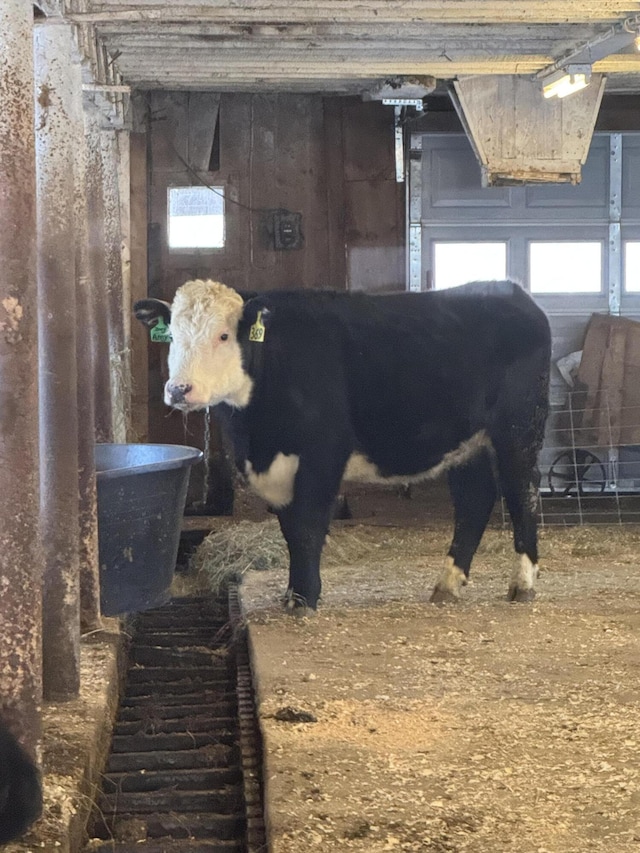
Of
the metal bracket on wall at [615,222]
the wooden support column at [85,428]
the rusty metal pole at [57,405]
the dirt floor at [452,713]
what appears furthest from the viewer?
the metal bracket on wall at [615,222]

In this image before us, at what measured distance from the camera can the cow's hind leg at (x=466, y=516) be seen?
20.7ft

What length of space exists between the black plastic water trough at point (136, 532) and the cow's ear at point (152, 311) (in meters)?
1.18

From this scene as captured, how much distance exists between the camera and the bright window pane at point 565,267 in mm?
10258

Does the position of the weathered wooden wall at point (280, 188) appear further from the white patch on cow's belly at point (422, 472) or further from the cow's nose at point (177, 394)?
the cow's nose at point (177, 394)

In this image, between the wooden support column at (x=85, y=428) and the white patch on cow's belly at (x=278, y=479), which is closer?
the wooden support column at (x=85, y=428)

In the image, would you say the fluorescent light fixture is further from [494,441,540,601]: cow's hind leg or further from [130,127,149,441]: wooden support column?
[130,127,149,441]: wooden support column

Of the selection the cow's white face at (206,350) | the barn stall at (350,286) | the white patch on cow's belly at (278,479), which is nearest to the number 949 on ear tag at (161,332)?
the cow's white face at (206,350)

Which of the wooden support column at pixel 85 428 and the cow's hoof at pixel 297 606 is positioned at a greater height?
the wooden support column at pixel 85 428

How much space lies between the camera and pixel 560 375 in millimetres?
10141

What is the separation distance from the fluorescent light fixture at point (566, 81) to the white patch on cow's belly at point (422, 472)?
7.65 ft

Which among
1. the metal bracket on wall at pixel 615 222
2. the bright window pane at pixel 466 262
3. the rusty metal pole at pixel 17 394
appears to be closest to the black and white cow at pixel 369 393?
the rusty metal pole at pixel 17 394

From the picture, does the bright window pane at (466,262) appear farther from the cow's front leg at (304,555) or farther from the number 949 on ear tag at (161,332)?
the cow's front leg at (304,555)

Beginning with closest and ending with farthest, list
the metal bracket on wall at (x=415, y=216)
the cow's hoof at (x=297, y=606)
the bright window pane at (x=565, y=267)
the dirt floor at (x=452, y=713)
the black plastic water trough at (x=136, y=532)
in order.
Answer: the dirt floor at (x=452, y=713) → the black plastic water trough at (x=136, y=532) → the cow's hoof at (x=297, y=606) → the metal bracket on wall at (x=415, y=216) → the bright window pane at (x=565, y=267)

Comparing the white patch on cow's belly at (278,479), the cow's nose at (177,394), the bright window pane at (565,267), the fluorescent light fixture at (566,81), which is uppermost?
the fluorescent light fixture at (566,81)
